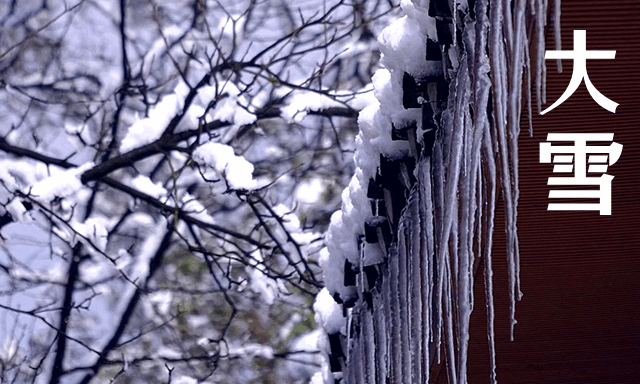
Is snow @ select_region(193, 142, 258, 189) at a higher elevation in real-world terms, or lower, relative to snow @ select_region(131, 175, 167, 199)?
lower

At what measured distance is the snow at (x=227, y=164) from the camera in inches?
292

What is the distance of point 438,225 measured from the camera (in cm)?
280

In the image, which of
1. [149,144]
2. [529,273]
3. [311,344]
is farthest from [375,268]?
[311,344]

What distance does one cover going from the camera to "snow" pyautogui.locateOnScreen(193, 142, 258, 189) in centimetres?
741

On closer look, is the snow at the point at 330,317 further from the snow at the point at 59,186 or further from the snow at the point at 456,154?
the snow at the point at 59,186

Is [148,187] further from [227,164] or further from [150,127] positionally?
[227,164]

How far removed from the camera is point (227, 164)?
7.67 meters

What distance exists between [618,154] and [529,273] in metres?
0.78

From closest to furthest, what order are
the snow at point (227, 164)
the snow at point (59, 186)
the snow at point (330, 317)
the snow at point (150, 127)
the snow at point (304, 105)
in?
the snow at point (330, 317) < the snow at point (227, 164) < the snow at point (59, 186) < the snow at point (304, 105) < the snow at point (150, 127)

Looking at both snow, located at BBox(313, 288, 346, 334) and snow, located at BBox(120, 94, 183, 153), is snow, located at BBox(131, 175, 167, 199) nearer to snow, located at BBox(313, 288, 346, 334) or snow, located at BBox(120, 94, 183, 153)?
snow, located at BBox(120, 94, 183, 153)

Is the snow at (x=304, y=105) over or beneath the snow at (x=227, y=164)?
over

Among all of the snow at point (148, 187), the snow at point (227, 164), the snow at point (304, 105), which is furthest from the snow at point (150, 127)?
the snow at point (304, 105)

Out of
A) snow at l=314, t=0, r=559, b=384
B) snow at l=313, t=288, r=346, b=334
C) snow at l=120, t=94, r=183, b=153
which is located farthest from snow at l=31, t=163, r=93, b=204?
snow at l=314, t=0, r=559, b=384

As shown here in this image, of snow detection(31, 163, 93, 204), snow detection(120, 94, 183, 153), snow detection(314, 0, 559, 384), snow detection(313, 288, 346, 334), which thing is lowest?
snow detection(314, 0, 559, 384)
